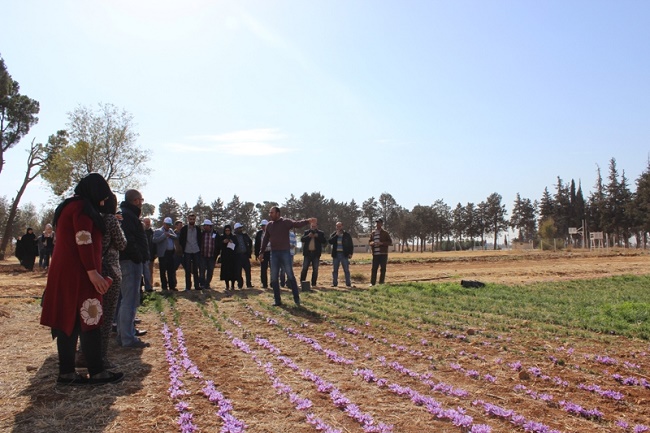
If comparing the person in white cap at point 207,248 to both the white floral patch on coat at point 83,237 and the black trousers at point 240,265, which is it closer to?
the black trousers at point 240,265

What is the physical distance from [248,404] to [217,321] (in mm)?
4053

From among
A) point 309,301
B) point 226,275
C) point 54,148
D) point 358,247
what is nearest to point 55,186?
point 54,148

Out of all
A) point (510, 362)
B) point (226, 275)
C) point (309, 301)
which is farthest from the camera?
point (226, 275)

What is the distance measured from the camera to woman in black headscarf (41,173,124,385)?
413 centimetres

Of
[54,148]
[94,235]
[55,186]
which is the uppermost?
[54,148]

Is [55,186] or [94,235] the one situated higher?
[55,186]

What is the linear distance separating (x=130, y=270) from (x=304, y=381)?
9.47ft

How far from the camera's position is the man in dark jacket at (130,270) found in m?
5.85

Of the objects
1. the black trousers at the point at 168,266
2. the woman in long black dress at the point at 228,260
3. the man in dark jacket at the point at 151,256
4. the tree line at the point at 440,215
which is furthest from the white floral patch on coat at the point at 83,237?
the tree line at the point at 440,215

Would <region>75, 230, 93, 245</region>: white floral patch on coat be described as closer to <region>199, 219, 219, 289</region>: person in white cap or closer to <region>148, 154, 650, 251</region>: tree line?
<region>199, 219, 219, 289</region>: person in white cap

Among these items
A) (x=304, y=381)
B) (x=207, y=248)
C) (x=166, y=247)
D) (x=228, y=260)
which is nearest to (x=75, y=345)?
(x=304, y=381)

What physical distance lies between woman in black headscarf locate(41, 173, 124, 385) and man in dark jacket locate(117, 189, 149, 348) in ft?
5.08

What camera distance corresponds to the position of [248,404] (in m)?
3.74

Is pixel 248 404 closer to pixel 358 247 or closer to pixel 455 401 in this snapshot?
pixel 455 401
